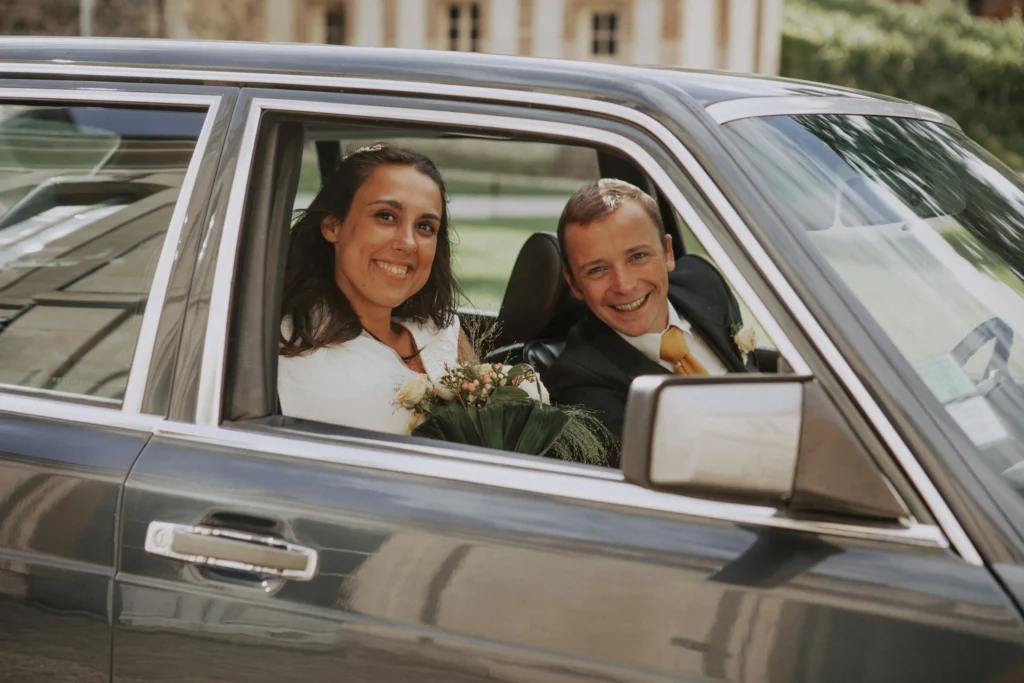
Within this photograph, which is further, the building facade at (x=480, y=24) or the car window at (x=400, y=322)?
the building facade at (x=480, y=24)

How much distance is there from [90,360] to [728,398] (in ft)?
3.95

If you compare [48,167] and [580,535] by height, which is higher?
[48,167]

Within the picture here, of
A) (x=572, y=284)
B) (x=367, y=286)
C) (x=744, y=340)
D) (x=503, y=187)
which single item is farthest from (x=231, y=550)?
(x=503, y=187)

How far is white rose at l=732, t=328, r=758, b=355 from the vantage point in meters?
3.28

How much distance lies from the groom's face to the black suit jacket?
5 cm

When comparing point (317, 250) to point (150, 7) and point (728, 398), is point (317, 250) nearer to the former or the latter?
point (728, 398)

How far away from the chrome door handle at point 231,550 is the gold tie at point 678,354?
4.30 ft

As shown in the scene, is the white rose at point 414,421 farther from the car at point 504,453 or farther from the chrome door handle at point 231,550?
the chrome door handle at point 231,550

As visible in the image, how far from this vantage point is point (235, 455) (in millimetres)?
2133

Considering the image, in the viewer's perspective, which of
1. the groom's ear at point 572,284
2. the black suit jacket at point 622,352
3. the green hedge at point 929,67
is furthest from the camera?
the green hedge at point 929,67

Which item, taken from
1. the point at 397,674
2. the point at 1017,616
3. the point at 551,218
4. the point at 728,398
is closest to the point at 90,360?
the point at 397,674

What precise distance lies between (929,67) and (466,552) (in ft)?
99.5

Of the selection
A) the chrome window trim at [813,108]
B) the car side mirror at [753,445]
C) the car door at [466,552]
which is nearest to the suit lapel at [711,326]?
the chrome window trim at [813,108]

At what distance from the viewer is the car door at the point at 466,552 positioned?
1.73 metres
